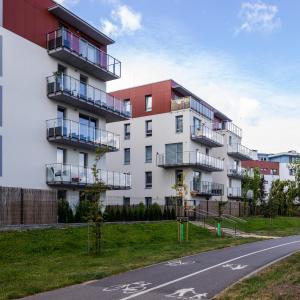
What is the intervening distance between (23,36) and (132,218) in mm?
14126

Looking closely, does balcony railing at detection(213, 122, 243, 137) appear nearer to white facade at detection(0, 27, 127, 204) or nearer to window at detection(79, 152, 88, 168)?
window at detection(79, 152, 88, 168)

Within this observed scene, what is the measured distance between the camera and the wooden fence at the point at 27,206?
23.8m

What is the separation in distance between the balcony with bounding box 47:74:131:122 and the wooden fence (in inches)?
297

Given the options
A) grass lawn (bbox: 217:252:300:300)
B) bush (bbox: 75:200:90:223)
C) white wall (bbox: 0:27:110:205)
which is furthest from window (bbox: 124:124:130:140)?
grass lawn (bbox: 217:252:300:300)

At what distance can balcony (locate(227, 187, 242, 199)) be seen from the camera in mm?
60791

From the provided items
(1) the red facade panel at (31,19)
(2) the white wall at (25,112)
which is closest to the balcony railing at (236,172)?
(2) the white wall at (25,112)

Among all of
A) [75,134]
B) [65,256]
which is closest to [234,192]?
[75,134]

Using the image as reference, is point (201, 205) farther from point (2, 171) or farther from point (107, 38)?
point (2, 171)

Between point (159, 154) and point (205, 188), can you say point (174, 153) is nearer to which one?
point (159, 154)

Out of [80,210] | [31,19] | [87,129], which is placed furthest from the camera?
[87,129]

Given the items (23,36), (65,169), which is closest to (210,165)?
(65,169)

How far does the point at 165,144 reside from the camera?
50750mm

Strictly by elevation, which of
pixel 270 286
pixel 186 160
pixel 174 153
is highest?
pixel 174 153

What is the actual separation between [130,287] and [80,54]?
2383cm
